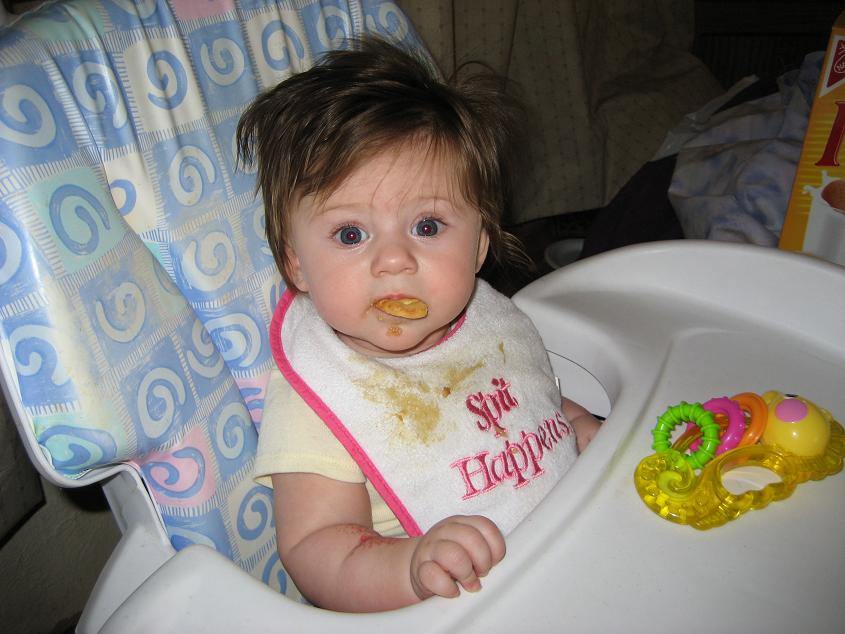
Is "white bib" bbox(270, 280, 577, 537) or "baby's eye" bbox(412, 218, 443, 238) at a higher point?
"baby's eye" bbox(412, 218, 443, 238)

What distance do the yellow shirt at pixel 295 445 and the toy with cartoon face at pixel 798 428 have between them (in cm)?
36

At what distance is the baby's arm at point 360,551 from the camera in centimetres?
50

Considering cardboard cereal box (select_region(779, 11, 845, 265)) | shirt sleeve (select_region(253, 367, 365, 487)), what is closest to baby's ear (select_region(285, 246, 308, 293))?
shirt sleeve (select_region(253, 367, 365, 487))

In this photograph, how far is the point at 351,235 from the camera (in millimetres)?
625

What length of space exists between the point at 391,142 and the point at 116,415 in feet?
1.07

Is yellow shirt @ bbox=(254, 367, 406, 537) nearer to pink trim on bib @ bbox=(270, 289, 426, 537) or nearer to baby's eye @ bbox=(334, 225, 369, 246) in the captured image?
pink trim on bib @ bbox=(270, 289, 426, 537)

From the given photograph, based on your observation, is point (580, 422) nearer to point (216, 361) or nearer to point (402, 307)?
point (402, 307)

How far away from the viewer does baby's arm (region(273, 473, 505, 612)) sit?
0.50 meters

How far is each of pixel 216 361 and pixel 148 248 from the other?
0.38 ft

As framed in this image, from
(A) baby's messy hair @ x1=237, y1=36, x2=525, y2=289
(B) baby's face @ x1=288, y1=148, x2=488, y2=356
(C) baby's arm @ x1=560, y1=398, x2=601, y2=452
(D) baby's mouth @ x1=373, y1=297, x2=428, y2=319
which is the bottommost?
(C) baby's arm @ x1=560, y1=398, x2=601, y2=452

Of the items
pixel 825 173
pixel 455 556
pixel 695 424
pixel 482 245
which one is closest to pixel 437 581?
pixel 455 556

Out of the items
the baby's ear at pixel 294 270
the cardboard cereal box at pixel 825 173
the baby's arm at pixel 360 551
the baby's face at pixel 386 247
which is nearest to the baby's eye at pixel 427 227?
the baby's face at pixel 386 247

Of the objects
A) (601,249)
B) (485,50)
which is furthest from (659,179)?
(485,50)

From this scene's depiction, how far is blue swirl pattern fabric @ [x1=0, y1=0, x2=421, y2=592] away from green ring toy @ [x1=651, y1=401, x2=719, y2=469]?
14.7 inches
